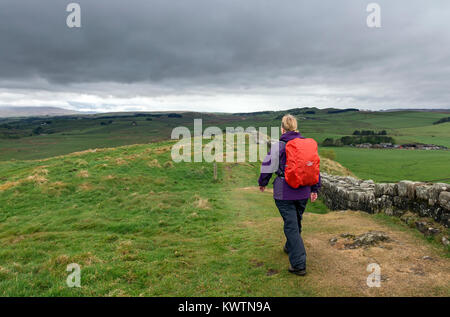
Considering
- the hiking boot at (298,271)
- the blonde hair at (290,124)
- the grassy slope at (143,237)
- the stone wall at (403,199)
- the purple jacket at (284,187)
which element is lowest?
the grassy slope at (143,237)

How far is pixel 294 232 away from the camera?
6.11 metres

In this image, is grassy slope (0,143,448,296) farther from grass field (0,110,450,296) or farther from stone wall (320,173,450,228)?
stone wall (320,173,450,228)

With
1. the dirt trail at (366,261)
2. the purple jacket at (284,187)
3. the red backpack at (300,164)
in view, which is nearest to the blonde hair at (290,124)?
the purple jacket at (284,187)

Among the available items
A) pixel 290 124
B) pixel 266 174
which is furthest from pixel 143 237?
pixel 290 124

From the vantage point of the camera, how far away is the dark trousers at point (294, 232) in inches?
233

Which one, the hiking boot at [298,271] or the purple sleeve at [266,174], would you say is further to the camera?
the purple sleeve at [266,174]

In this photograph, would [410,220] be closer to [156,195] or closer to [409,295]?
[409,295]

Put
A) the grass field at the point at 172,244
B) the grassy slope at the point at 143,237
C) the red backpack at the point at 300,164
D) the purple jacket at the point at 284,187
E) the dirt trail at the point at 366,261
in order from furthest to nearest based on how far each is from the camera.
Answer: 1. the purple jacket at the point at 284,187
2. the red backpack at the point at 300,164
3. the grassy slope at the point at 143,237
4. the grass field at the point at 172,244
5. the dirt trail at the point at 366,261

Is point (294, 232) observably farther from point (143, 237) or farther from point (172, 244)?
point (143, 237)

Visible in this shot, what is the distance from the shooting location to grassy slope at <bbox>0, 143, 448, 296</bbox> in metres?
5.66

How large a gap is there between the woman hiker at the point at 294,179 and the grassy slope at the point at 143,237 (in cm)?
62

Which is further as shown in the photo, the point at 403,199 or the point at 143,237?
the point at 143,237

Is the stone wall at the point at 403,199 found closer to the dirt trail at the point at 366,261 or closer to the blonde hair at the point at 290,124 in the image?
the dirt trail at the point at 366,261

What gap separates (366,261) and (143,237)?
25.0 ft
